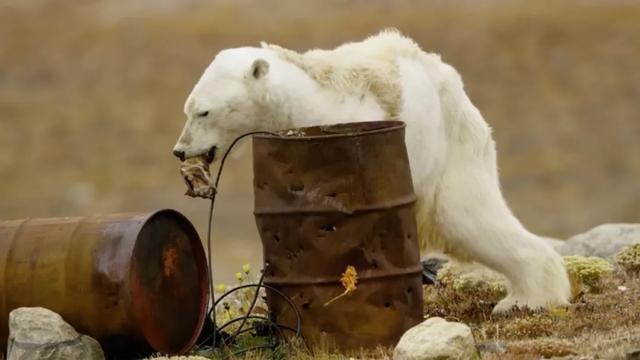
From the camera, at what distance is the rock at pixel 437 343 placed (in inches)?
262

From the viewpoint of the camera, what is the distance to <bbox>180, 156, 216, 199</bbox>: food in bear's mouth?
789 cm

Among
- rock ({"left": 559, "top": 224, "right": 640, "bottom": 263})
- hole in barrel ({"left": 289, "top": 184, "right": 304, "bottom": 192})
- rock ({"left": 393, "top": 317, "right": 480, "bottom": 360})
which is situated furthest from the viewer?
rock ({"left": 559, "top": 224, "right": 640, "bottom": 263})

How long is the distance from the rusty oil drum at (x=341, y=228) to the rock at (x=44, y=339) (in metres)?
1.09

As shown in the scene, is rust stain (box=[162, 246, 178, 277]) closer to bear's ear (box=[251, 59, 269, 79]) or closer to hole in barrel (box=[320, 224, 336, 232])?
hole in barrel (box=[320, 224, 336, 232])

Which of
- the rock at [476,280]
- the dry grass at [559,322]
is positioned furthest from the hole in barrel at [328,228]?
the rock at [476,280]

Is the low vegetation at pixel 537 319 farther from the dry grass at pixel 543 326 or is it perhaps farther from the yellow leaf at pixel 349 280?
the yellow leaf at pixel 349 280

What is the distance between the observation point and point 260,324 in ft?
26.5

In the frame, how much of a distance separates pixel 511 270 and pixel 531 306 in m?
0.25

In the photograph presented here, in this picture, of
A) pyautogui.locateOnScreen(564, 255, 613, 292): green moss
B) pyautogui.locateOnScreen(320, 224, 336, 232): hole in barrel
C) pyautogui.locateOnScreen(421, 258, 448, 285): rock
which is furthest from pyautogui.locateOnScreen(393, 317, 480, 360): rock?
pyautogui.locateOnScreen(564, 255, 613, 292): green moss

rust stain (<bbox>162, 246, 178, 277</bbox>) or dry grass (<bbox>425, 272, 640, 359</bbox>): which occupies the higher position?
rust stain (<bbox>162, 246, 178, 277</bbox>)

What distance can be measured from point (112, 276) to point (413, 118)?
2.00 metres

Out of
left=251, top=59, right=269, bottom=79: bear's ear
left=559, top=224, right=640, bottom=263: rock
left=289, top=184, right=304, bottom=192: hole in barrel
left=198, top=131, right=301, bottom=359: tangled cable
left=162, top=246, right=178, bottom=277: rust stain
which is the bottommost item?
left=559, top=224, right=640, bottom=263: rock

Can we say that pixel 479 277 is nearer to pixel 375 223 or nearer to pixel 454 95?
pixel 454 95

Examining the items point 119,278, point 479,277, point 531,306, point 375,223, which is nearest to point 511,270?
point 531,306
